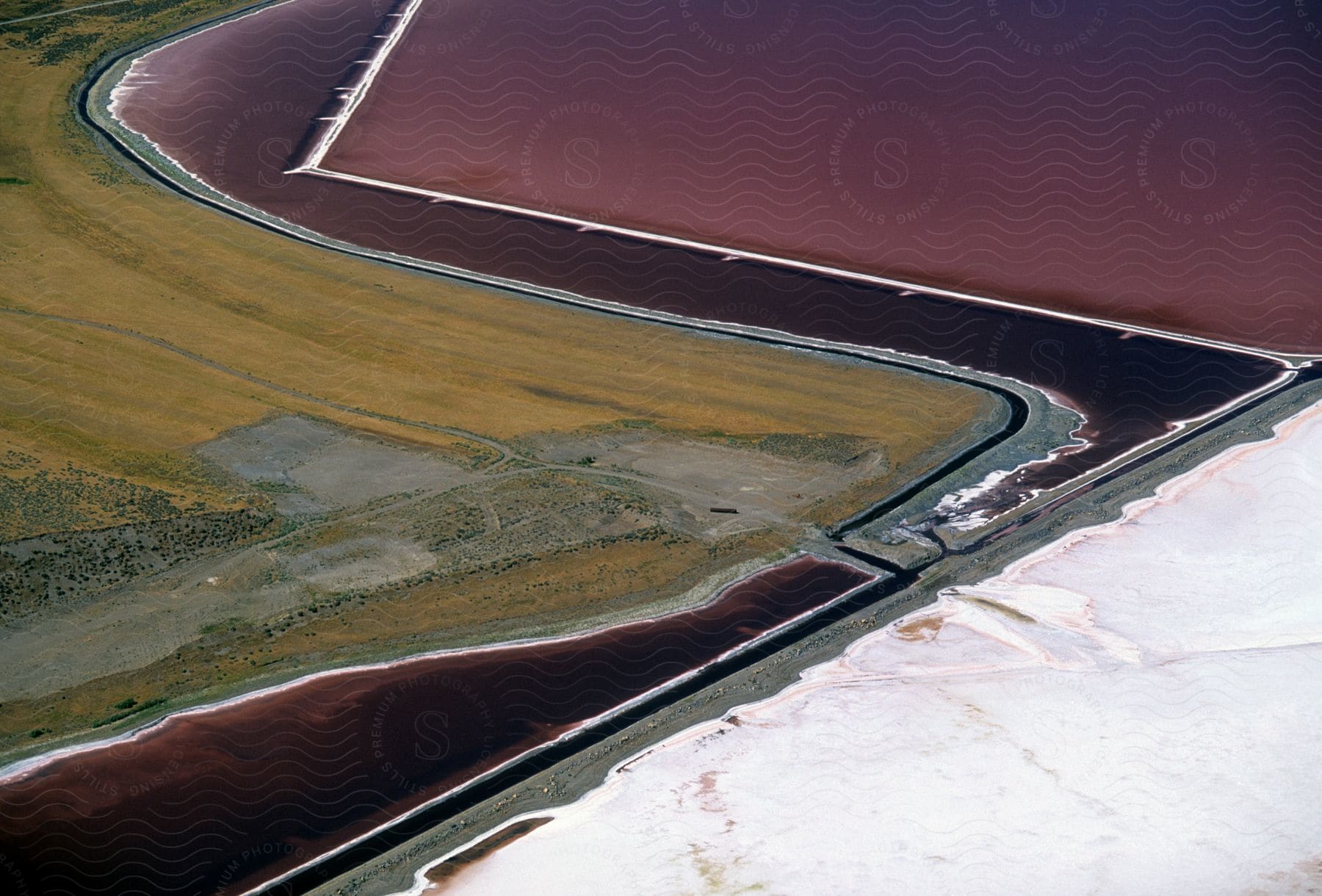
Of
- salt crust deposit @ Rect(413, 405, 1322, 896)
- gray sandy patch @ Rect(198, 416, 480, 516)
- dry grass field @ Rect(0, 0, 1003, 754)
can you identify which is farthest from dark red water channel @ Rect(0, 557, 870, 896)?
gray sandy patch @ Rect(198, 416, 480, 516)

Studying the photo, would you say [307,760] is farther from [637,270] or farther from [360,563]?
[637,270]

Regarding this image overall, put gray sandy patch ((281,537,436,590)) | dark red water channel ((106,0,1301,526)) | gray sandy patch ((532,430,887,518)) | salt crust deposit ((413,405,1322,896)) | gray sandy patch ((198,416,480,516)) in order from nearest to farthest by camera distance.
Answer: salt crust deposit ((413,405,1322,896)) < gray sandy patch ((281,537,436,590)) < gray sandy patch ((198,416,480,516)) < gray sandy patch ((532,430,887,518)) < dark red water channel ((106,0,1301,526))

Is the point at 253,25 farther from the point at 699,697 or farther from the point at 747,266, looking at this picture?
the point at 699,697

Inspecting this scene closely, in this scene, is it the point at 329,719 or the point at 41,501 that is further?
the point at 41,501

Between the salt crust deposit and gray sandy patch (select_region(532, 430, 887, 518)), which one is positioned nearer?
the salt crust deposit

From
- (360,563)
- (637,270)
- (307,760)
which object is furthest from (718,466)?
(307,760)

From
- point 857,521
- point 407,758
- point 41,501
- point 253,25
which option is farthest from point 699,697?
point 253,25

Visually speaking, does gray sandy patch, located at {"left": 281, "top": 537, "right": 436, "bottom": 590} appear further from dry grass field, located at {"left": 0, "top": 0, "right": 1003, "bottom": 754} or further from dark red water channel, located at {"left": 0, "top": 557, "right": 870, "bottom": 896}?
dark red water channel, located at {"left": 0, "top": 557, "right": 870, "bottom": 896}

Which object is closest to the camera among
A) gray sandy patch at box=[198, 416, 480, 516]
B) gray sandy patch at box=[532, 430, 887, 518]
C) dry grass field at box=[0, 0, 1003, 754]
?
dry grass field at box=[0, 0, 1003, 754]
